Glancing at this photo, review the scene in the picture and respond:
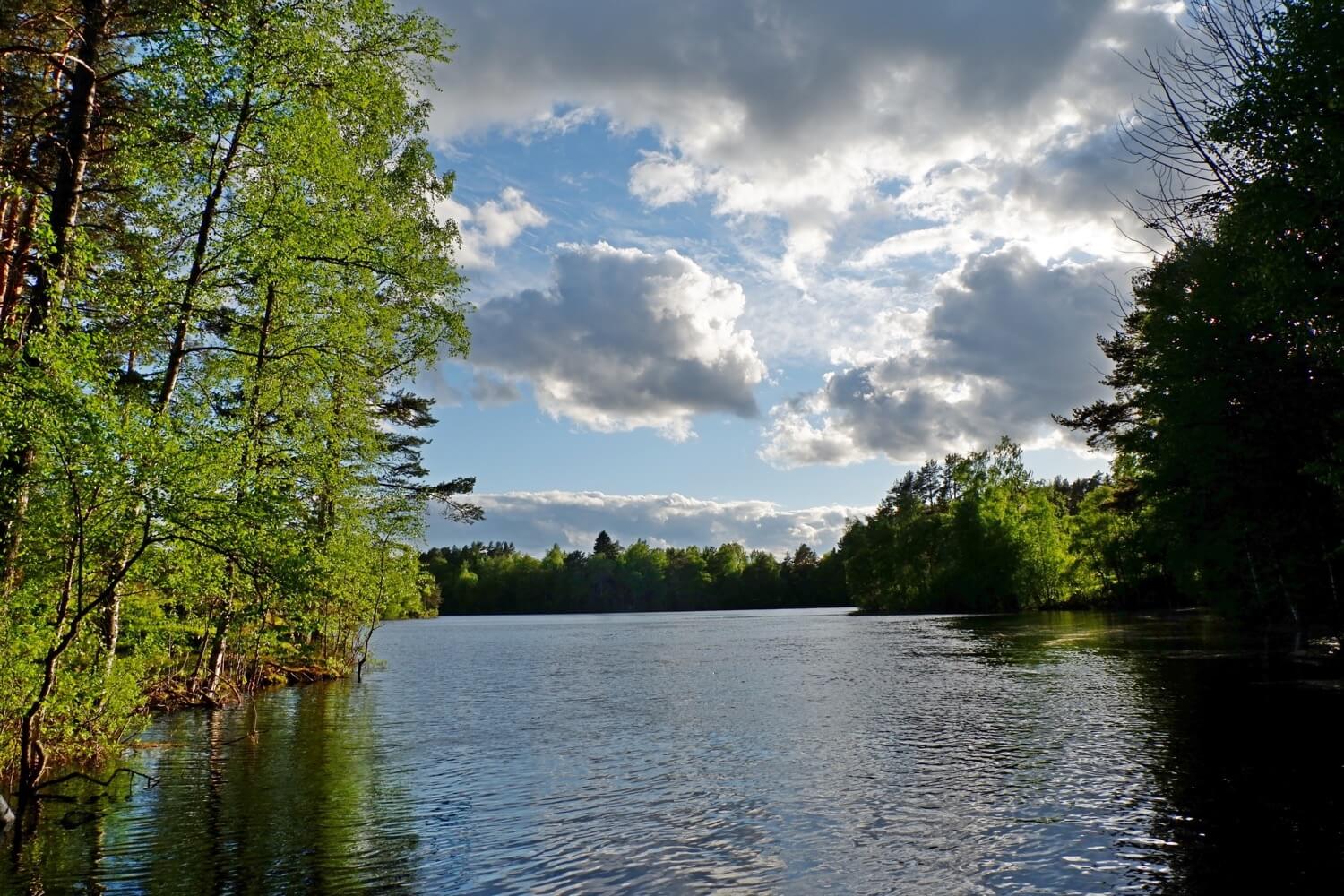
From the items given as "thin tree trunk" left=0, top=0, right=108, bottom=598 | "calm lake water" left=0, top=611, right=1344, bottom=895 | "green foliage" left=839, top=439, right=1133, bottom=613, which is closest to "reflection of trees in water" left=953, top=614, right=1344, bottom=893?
"calm lake water" left=0, top=611, right=1344, bottom=895

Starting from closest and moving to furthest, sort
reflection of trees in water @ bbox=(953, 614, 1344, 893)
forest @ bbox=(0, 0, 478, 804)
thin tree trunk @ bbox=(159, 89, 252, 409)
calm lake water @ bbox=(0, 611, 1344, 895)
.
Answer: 1. reflection of trees in water @ bbox=(953, 614, 1344, 893)
2. calm lake water @ bbox=(0, 611, 1344, 895)
3. forest @ bbox=(0, 0, 478, 804)
4. thin tree trunk @ bbox=(159, 89, 252, 409)

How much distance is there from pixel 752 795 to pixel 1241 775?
31.9 ft

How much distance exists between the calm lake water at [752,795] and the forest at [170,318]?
10.4 feet

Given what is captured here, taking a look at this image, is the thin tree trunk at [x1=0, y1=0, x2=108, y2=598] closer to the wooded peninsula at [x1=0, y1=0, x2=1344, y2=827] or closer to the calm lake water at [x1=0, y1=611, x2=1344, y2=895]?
the wooded peninsula at [x1=0, y1=0, x2=1344, y2=827]

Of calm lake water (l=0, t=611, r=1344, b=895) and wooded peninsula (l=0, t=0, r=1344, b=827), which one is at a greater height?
wooded peninsula (l=0, t=0, r=1344, b=827)

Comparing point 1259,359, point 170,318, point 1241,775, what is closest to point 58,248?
point 170,318

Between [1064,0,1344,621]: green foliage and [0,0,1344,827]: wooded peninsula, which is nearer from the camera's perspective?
[0,0,1344,827]: wooded peninsula

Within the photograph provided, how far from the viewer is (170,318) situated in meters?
17.7

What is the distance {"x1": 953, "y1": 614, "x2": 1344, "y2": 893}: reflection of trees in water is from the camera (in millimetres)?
11406

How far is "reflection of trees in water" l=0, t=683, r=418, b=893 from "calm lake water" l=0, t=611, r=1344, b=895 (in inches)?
2.6

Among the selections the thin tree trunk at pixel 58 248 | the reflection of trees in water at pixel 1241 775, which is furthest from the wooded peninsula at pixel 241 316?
the reflection of trees in water at pixel 1241 775

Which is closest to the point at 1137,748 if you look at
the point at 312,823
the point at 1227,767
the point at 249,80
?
the point at 1227,767

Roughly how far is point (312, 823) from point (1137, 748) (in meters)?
18.2

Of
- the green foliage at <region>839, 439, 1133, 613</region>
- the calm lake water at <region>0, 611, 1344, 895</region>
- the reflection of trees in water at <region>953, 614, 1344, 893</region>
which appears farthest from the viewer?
the green foliage at <region>839, 439, 1133, 613</region>
